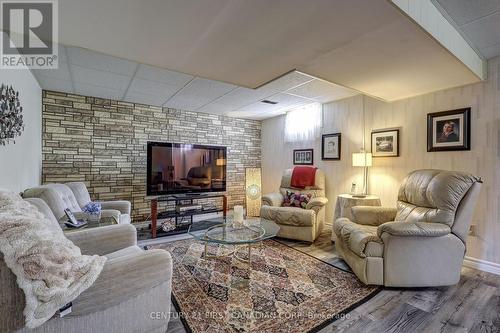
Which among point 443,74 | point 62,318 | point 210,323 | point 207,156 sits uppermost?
point 443,74

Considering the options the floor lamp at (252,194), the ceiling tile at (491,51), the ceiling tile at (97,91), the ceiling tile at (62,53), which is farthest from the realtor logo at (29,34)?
the ceiling tile at (491,51)

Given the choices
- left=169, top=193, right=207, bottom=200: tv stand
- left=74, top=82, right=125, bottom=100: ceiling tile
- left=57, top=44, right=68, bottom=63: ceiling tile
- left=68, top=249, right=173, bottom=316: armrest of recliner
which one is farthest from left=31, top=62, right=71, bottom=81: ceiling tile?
left=68, top=249, right=173, bottom=316: armrest of recliner

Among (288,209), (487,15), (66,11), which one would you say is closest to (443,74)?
(487,15)

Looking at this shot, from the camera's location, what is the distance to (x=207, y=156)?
4.32 metres

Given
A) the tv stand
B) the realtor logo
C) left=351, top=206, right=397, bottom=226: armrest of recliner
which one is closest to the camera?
the realtor logo

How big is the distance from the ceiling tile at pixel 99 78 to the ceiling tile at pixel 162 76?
250 mm

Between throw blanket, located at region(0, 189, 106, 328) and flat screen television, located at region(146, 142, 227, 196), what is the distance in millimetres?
2733

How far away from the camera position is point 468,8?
65.8 inches

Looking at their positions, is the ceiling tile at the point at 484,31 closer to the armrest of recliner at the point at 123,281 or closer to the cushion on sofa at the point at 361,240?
the cushion on sofa at the point at 361,240

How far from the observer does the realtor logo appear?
156cm

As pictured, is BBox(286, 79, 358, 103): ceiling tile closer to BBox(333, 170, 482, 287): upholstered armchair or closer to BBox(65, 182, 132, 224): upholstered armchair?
BBox(333, 170, 482, 287): upholstered armchair

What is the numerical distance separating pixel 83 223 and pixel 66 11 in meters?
1.71

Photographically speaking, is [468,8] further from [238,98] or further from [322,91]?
[238,98]

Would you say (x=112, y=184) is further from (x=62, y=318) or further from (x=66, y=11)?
(x=62, y=318)
